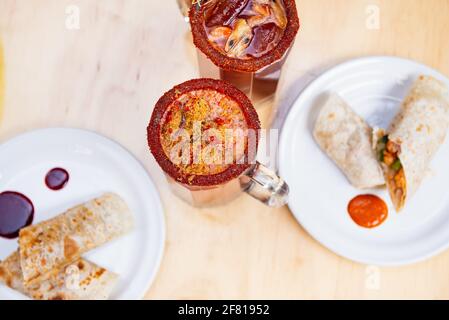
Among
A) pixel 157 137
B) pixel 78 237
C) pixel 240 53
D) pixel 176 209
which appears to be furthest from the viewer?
pixel 176 209

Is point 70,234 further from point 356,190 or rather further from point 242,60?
point 356,190

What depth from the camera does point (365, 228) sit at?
1592 mm

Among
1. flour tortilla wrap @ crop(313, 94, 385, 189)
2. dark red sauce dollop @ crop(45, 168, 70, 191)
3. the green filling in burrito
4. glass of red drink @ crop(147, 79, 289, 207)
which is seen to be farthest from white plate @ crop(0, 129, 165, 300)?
the green filling in burrito

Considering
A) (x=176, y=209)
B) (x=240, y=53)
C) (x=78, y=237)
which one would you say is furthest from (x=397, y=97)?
(x=78, y=237)

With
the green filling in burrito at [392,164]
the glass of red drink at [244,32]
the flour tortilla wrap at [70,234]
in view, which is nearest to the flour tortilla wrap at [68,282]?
the flour tortilla wrap at [70,234]

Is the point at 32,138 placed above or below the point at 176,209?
above

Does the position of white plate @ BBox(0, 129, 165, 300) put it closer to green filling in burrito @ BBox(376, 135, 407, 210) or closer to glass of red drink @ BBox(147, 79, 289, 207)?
glass of red drink @ BBox(147, 79, 289, 207)

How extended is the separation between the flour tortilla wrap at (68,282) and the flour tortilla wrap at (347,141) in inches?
29.0

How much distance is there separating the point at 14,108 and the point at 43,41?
0.76 ft

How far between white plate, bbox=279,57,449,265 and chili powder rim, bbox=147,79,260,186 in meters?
0.41

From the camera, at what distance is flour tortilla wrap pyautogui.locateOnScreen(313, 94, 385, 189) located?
1.57 meters

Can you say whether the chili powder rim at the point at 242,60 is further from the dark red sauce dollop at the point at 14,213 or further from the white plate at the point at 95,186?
the dark red sauce dollop at the point at 14,213

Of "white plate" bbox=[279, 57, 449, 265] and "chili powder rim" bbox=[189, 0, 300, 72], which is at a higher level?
"chili powder rim" bbox=[189, 0, 300, 72]
